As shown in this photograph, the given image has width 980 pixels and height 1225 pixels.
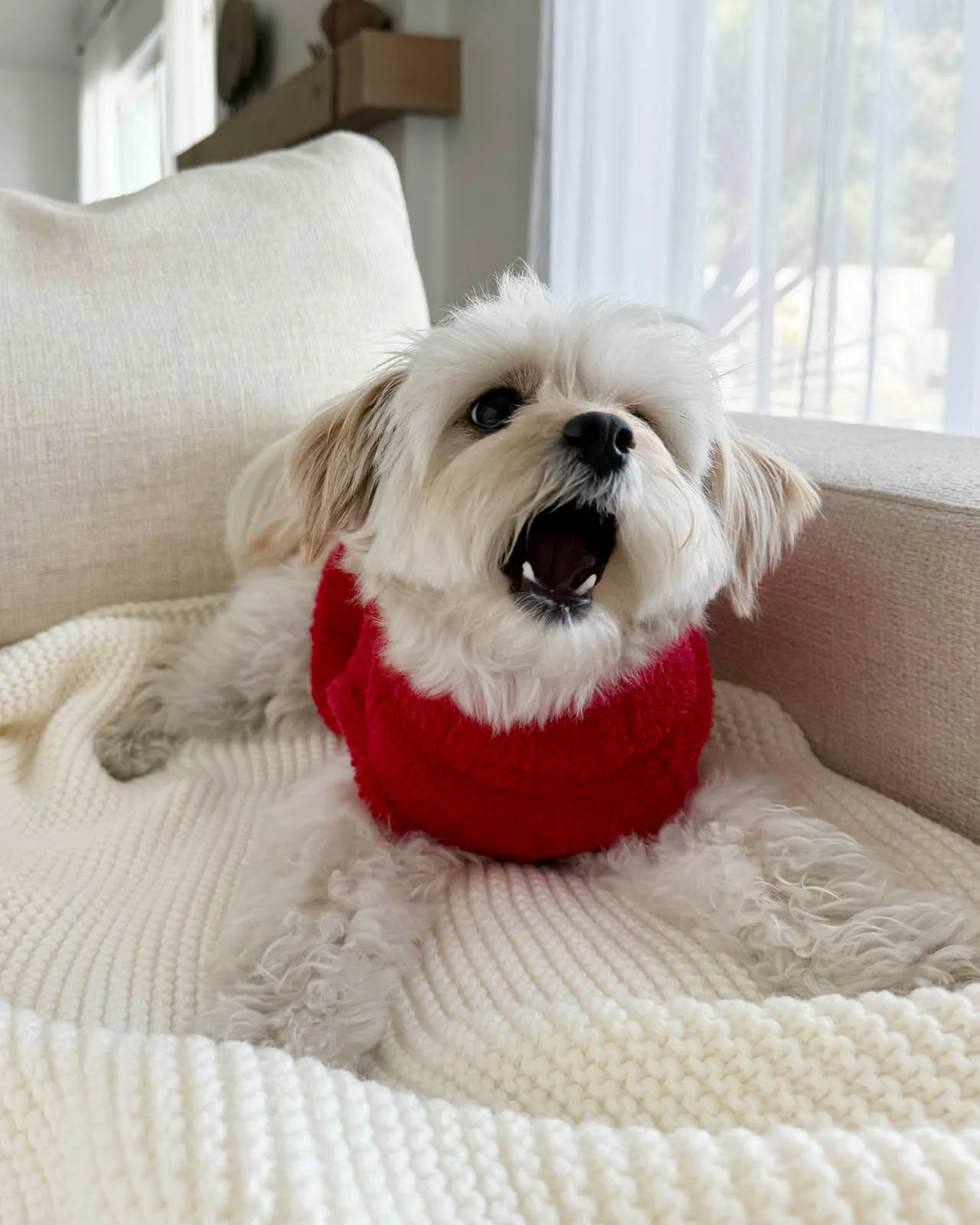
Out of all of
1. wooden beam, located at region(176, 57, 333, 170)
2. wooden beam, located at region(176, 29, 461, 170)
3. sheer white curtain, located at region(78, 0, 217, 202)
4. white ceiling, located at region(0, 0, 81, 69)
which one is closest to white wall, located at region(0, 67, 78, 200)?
white ceiling, located at region(0, 0, 81, 69)

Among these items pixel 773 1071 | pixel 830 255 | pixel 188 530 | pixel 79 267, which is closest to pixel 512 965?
pixel 773 1071

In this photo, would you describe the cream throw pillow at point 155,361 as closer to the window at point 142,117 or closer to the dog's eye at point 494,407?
the dog's eye at point 494,407

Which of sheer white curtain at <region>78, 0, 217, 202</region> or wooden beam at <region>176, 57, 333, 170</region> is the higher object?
sheer white curtain at <region>78, 0, 217, 202</region>

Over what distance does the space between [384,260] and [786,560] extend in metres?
0.81

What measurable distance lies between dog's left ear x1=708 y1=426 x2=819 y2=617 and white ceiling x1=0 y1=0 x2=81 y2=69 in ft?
25.5

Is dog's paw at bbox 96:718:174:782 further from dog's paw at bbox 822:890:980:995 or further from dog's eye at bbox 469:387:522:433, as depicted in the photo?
dog's paw at bbox 822:890:980:995

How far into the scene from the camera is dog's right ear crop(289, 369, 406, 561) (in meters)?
1.05

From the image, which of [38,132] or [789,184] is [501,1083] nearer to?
[789,184]

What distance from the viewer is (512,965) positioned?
0.85 metres

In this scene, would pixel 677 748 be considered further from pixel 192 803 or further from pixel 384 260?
pixel 384 260

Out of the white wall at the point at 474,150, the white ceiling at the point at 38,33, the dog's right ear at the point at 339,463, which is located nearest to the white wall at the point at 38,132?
the white ceiling at the point at 38,33

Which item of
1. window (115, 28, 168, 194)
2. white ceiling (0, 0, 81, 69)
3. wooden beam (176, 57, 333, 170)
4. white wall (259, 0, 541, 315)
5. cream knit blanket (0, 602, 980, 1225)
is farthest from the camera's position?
white ceiling (0, 0, 81, 69)

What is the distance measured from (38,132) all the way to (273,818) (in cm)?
886

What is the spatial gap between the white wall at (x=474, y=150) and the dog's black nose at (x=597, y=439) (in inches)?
80.0
